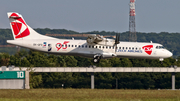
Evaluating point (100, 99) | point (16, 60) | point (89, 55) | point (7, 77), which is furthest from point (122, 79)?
point (100, 99)

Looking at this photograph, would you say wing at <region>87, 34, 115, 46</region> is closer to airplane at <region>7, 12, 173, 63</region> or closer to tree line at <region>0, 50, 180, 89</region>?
airplane at <region>7, 12, 173, 63</region>

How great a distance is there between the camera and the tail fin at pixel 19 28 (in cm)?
5719

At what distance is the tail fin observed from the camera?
2251 inches

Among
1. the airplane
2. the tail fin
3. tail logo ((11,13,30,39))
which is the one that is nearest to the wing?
the airplane

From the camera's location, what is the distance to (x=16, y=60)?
388 feet

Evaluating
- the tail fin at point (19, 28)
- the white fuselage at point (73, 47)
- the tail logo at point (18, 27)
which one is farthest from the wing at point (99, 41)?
the tail logo at point (18, 27)

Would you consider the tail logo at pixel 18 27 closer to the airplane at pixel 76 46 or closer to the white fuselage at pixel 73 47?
the airplane at pixel 76 46

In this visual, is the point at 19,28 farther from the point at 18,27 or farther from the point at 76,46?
the point at 76,46

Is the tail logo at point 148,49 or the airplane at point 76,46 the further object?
the tail logo at point 148,49

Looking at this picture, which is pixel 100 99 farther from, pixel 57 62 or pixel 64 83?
pixel 57 62

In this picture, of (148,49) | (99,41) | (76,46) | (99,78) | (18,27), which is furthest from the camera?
(99,78)

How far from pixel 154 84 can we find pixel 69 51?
55304 millimetres

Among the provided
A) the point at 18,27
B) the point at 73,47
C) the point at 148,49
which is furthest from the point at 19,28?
the point at 148,49

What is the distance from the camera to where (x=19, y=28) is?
57.6m
